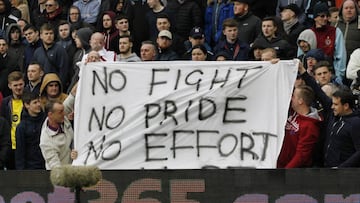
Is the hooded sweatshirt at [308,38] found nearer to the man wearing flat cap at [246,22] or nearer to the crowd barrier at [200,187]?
the man wearing flat cap at [246,22]

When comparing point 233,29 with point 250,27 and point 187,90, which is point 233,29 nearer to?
point 250,27

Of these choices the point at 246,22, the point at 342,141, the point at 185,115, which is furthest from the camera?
the point at 246,22

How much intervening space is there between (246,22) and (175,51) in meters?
1.21

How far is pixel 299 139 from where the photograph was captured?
1459 centimetres

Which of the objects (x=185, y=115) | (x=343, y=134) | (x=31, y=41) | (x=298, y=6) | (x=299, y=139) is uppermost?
(x=298, y=6)

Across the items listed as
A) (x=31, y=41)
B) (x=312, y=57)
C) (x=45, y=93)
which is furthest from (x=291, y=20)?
(x=45, y=93)

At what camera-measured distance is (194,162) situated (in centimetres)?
1473

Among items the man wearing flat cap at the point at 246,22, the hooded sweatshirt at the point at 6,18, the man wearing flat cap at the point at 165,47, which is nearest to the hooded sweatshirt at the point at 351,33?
the man wearing flat cap at the point at 246,22

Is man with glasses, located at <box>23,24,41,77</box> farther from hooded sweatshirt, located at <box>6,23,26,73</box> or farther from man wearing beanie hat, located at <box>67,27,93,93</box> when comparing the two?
man wearing beanie hat, located at <box>67,27,93,93</box>

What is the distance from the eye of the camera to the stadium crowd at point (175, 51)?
577 inches

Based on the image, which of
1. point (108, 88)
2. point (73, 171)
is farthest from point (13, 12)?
point (73, 171)

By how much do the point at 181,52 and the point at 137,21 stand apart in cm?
158

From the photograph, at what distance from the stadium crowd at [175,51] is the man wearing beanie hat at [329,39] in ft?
0.05

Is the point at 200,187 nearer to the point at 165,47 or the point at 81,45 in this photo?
the point at 165,47
